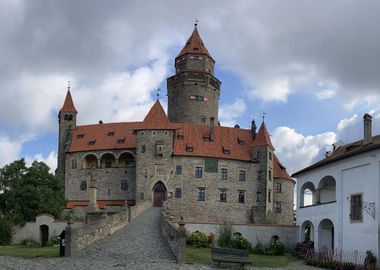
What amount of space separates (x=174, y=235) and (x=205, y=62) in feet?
160

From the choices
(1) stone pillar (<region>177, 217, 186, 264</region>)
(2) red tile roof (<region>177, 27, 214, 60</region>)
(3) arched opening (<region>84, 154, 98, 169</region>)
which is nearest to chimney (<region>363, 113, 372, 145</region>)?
(1) stone pillar (<region>177, 217, 186, 264</region>)

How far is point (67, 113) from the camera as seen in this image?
7106 cm

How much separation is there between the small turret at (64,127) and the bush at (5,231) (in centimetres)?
2076

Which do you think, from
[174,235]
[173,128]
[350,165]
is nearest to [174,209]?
[173,128]

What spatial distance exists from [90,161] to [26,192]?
14.7 meters

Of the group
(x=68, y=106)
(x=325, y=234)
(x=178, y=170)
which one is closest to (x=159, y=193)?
(x=178, y=170)

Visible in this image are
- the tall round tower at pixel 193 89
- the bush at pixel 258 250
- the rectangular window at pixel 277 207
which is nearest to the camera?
the bush at pixel 258 250

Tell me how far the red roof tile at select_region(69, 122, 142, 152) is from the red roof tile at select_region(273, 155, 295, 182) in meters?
15.5

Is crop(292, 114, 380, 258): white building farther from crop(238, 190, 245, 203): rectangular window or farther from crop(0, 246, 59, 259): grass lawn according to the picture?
crop(238, 190, 245, 203): rectangular window

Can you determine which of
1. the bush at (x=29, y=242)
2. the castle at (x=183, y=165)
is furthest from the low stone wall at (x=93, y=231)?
the castle at (x=183, y=165)

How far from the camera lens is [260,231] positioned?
4588cm

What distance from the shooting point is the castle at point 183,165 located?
60312mm

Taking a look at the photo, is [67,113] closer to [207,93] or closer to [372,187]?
[207,93]

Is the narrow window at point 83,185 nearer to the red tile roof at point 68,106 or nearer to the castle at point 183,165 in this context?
the castle at point 183,165
